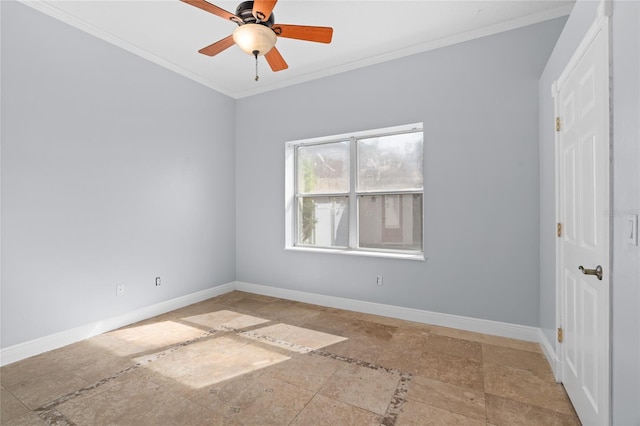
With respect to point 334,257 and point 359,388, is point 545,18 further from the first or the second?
point 359,388

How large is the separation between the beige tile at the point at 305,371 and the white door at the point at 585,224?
63.3 inches

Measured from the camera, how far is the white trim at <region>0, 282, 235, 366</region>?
2512mm

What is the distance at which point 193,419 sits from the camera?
1816mm

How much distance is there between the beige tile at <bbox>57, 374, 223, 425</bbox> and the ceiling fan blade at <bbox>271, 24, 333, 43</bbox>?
108 inches

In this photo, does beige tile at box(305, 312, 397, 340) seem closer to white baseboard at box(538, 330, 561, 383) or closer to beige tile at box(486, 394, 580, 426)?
beige tile at box(486, 394, 580, 426)

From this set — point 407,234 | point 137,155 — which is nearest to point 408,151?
point 407,234

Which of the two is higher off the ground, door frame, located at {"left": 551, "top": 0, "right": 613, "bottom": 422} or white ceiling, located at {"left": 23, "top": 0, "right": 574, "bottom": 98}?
white ceiling, located at {"left": 23, "top": 0, "right": 574, "bottom": 98}

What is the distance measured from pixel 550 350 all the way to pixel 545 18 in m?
3.00

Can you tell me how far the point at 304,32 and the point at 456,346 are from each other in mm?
3053

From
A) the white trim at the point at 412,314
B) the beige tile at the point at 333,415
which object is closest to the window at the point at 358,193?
the white trim at the point at 412,314

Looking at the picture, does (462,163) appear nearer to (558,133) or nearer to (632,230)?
(558,133)

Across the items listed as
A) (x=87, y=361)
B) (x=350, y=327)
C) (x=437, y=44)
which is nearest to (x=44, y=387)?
(x=87, y=361)

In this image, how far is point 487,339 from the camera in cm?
290

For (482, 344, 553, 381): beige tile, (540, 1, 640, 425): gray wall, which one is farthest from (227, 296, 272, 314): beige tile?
(540, 1, 640, 425): gray wall
